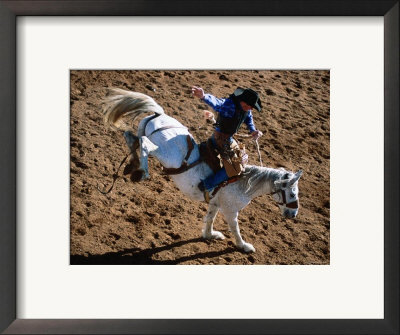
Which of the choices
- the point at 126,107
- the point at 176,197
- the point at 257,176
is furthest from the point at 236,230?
the point at 126,107

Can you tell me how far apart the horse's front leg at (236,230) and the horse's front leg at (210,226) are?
126 millimetres

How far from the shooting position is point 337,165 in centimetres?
504

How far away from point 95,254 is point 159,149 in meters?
1.07

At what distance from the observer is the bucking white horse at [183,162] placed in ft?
16.9

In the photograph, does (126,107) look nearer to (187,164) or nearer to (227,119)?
(187,164)

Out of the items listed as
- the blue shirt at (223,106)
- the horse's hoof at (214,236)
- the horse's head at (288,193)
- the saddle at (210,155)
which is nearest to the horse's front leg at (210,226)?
the horse's hoof at (214,236)

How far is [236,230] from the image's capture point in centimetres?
545

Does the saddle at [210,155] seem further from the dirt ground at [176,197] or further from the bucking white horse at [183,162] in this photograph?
the dirt ground at [176,197]

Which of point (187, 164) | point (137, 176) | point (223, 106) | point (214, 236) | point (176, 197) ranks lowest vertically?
point (214, 236)

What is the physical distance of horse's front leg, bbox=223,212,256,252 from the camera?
5398 mm

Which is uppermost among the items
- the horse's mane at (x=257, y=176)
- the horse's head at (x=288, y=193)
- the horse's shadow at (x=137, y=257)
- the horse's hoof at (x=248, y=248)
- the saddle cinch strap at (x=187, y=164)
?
the saddle cinch strap at (x=187, y=164)

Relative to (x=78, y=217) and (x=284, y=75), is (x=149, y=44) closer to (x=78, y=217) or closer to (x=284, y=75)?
(x=284, y=75)

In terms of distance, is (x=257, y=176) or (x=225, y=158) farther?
(x=257, y=176)

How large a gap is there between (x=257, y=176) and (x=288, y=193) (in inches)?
12.4
